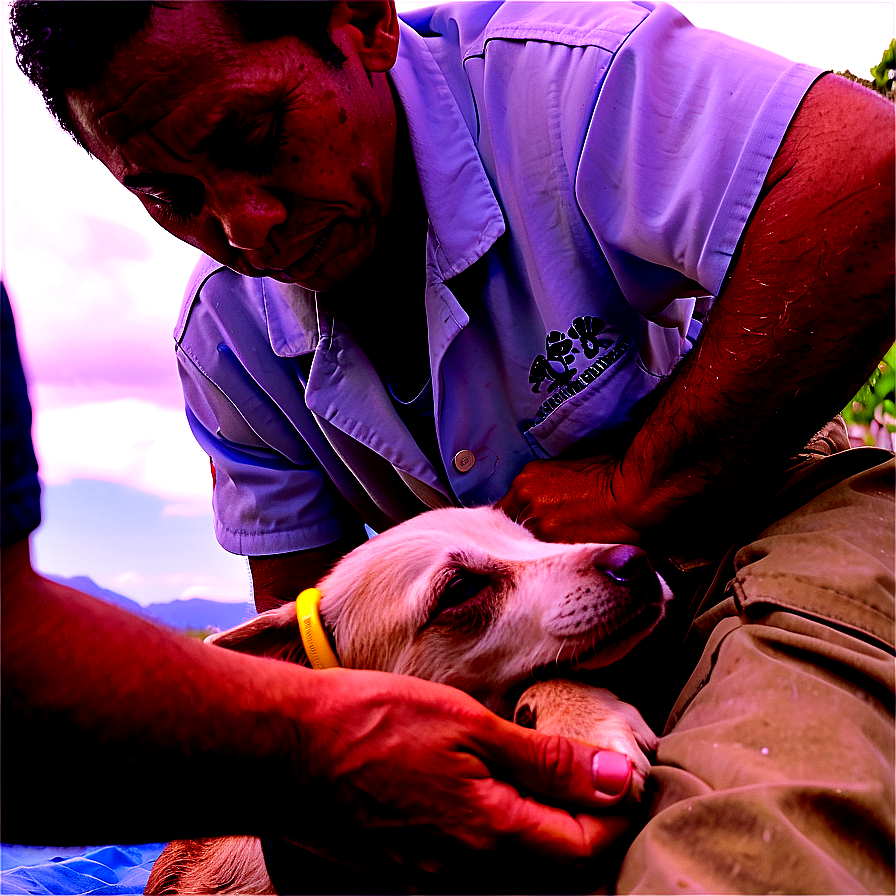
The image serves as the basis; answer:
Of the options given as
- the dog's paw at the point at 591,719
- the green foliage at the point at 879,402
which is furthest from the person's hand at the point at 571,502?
the green foliage at the point at 879,402

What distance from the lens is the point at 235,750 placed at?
113cm

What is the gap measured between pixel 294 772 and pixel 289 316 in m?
1.74

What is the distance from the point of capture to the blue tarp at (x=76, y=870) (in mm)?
2240

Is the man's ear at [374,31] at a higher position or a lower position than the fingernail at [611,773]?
higher

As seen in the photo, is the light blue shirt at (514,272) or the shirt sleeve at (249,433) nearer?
the light blue shirt at (514,272)

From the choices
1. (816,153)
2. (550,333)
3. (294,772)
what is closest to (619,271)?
(550,333)

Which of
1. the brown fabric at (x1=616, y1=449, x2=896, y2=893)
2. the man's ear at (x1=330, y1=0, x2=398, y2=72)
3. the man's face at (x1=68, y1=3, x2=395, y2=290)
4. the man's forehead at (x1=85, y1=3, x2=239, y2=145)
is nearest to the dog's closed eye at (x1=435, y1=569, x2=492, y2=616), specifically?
the brown fabric at (x1=616, y1=449, x2=896, y2=893)

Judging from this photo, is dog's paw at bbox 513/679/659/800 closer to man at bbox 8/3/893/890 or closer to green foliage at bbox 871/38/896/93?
man at bbox 8/3/893/890

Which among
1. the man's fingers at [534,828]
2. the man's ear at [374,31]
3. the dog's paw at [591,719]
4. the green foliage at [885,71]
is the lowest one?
the dog's paw at [591,719]

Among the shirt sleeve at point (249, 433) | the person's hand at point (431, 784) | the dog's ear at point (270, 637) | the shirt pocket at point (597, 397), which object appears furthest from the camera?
the shirt sleeve at point (249, 433)

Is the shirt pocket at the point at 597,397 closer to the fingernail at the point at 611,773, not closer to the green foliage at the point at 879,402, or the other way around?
the fingernail at the point at 611,773

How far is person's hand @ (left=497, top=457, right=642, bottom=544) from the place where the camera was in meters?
2.07

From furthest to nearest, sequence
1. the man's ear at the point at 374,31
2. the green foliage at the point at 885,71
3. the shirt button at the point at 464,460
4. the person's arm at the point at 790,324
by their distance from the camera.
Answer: the green foliage at the point at 885,71
the shirt button at the point at 464,460
the man's ear at the point at 374,31
the person's arm at the point at 790,324

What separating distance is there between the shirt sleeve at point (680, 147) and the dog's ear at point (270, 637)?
128 cm
